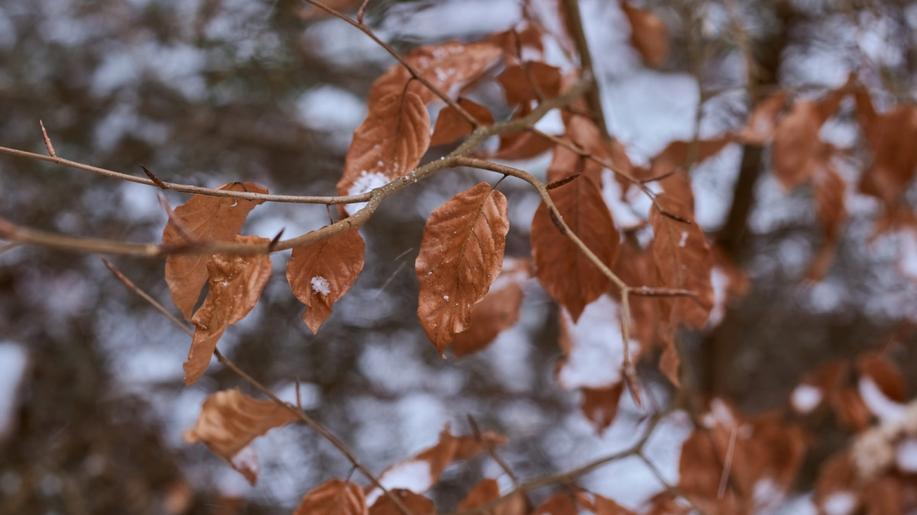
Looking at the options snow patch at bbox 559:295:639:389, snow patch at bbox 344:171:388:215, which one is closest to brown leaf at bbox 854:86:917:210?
snow patch at bbox 559:295:639:389

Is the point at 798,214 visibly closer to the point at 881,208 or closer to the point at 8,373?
the point at 881,208

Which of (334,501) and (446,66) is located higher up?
(446,66)

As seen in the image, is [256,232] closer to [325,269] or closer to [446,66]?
[446,66]

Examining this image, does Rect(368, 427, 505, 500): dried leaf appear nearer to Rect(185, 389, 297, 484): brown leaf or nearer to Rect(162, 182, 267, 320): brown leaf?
Rect(185, 389, 297, 484): brown leaf

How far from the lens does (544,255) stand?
0.72 metres

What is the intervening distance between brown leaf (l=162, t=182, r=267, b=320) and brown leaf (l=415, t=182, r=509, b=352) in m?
0.12

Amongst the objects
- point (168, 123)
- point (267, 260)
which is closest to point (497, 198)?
point (267, 260)

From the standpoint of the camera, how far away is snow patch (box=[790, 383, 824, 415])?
4.68ft

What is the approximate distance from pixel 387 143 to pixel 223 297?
20 centimetres

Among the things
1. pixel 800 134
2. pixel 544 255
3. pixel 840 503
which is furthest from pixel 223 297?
pixel 840 503

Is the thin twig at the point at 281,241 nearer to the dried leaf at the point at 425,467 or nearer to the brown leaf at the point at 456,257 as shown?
the brown leaf at the point at 456,257

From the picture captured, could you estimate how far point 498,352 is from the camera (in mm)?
1939

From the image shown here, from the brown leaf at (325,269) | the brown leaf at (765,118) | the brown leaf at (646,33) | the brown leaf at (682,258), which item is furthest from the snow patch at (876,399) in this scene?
the brown leaf at (325,269)

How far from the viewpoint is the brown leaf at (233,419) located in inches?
28.1
